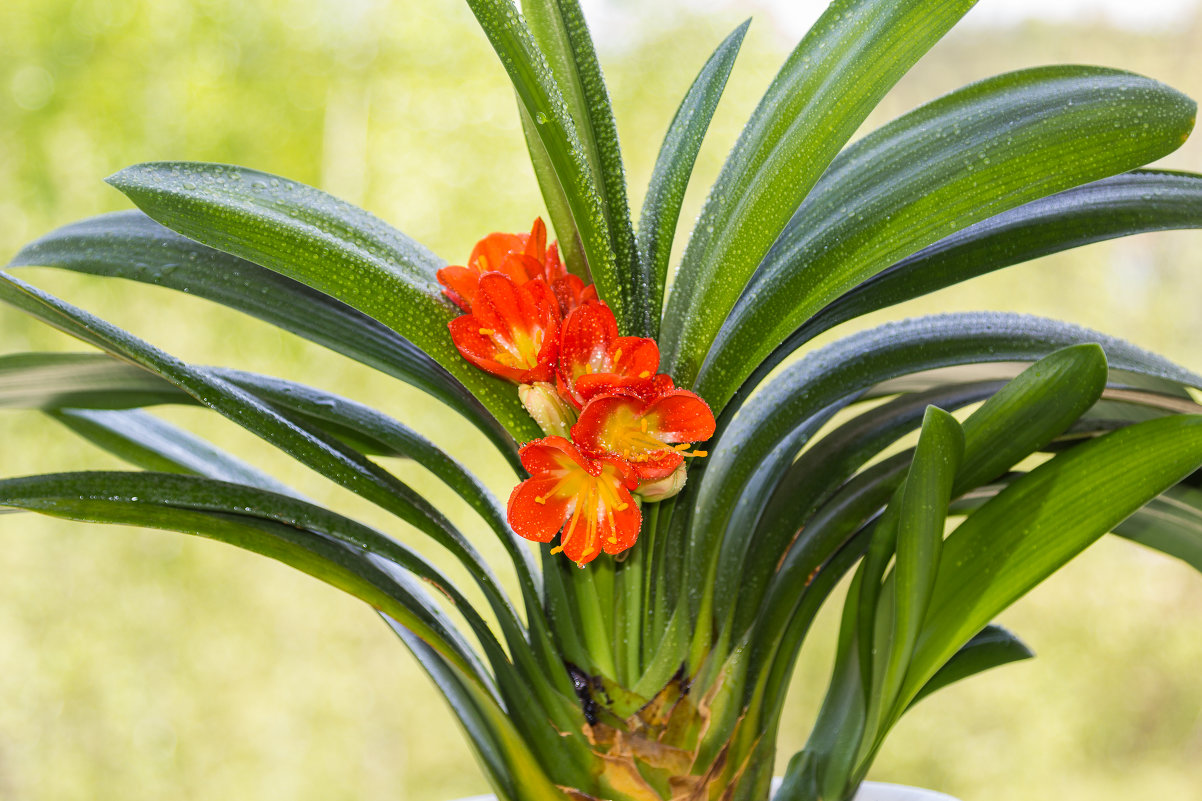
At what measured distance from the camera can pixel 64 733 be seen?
1788 millimetres

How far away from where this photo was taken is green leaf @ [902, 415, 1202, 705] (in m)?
0.51

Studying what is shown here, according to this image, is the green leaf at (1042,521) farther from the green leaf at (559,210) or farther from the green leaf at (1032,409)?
the green leaf at (559,210)

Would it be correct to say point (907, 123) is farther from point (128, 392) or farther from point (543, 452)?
point (128, 392)

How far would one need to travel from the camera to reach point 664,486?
0.51 metres

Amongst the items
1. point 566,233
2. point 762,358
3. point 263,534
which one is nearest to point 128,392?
point 263,534

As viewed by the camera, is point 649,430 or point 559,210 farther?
point 559,210

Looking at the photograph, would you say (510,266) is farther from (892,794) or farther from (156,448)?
(892,794)

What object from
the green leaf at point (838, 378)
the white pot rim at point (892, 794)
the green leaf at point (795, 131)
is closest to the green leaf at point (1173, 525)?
the green leaf at point (838, 378)

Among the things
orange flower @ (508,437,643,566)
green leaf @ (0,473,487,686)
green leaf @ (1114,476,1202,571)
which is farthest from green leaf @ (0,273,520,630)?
green leaf @ (1114,476,1202,571)

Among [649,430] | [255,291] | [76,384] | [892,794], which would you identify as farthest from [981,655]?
[76,384]

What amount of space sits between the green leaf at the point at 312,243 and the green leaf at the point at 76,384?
0.67ft

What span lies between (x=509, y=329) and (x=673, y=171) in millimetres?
175

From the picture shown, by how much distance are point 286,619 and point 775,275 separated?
5.30 feet

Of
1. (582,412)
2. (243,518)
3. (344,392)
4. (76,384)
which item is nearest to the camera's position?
(582,412)
